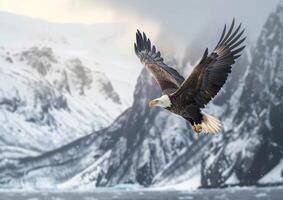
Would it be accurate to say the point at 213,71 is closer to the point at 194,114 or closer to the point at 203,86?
the point at 203,86

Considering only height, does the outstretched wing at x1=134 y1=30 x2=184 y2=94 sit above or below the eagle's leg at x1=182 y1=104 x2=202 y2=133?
above

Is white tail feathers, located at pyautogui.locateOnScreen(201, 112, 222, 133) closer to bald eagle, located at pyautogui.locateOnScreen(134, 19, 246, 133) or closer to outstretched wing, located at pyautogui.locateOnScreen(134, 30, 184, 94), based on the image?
bald eagle, located at pyautogui.locateOnScreen(134, 19, 246, 133)

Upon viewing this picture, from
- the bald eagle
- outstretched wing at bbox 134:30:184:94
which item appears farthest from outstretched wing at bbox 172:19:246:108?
outstretched wing at bbox 134:30:184:94

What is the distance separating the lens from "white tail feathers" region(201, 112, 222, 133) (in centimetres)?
2539

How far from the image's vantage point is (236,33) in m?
23.1

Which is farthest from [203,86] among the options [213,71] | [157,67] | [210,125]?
[157,67]

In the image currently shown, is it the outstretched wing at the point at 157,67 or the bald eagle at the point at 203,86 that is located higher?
the outstretched wing at the point at 157,67

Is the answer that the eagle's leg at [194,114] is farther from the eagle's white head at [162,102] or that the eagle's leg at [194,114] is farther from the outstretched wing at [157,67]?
the outstretched wing at [157,67]

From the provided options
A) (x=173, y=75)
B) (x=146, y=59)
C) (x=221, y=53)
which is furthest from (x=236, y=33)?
(x=146, y=59)

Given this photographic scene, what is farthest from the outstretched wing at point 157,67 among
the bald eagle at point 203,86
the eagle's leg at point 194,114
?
the eagle's leg at point 194,114

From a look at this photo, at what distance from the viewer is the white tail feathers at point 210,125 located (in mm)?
25391

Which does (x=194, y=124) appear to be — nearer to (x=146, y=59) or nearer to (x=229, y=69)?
(x=229, y=69)

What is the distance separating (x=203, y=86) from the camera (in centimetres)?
2516

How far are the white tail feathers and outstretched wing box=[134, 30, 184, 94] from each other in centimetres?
195
